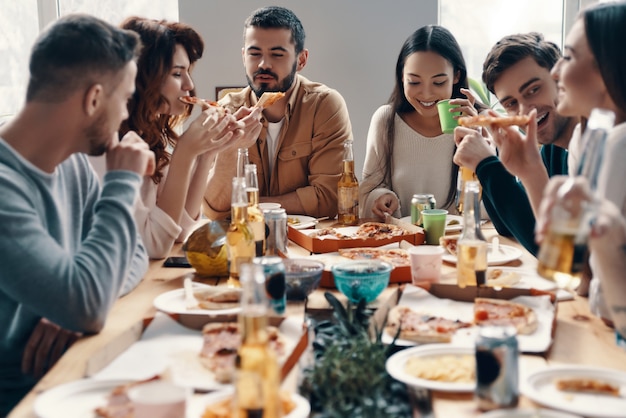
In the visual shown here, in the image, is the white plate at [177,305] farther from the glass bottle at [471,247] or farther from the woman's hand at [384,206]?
the woman's hand at [384,206]

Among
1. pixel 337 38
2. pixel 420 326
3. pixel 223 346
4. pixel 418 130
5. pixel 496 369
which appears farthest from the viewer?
pixel 337 38

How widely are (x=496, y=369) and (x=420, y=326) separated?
36 cm

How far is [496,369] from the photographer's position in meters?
1.19

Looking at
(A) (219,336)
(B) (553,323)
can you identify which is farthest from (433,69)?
(A) (219,336)

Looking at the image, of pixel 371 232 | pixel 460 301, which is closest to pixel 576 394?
pixel 460 301

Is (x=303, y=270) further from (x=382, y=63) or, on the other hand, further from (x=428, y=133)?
(x=382, y=63)

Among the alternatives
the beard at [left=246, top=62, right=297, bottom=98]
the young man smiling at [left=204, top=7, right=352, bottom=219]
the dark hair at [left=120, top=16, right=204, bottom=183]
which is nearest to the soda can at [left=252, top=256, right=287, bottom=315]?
the dark hair at [left=120, top=16, right=204, bottom=183]

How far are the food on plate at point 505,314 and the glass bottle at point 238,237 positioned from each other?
0.59m

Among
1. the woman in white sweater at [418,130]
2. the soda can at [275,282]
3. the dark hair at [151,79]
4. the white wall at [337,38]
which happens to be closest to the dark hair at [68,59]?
the soda can at [275,282]

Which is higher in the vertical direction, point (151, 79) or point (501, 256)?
point (151, 79)

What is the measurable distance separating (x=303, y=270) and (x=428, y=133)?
1721 mm

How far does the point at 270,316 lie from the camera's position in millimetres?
1592

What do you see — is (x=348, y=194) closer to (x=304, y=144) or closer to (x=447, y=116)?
(x=447, y=116)

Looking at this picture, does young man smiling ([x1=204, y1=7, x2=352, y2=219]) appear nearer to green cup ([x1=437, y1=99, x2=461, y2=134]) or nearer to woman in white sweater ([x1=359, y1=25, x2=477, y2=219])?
woman in white sweater ([x1=359, y1=25, x2=477, y2=219])
